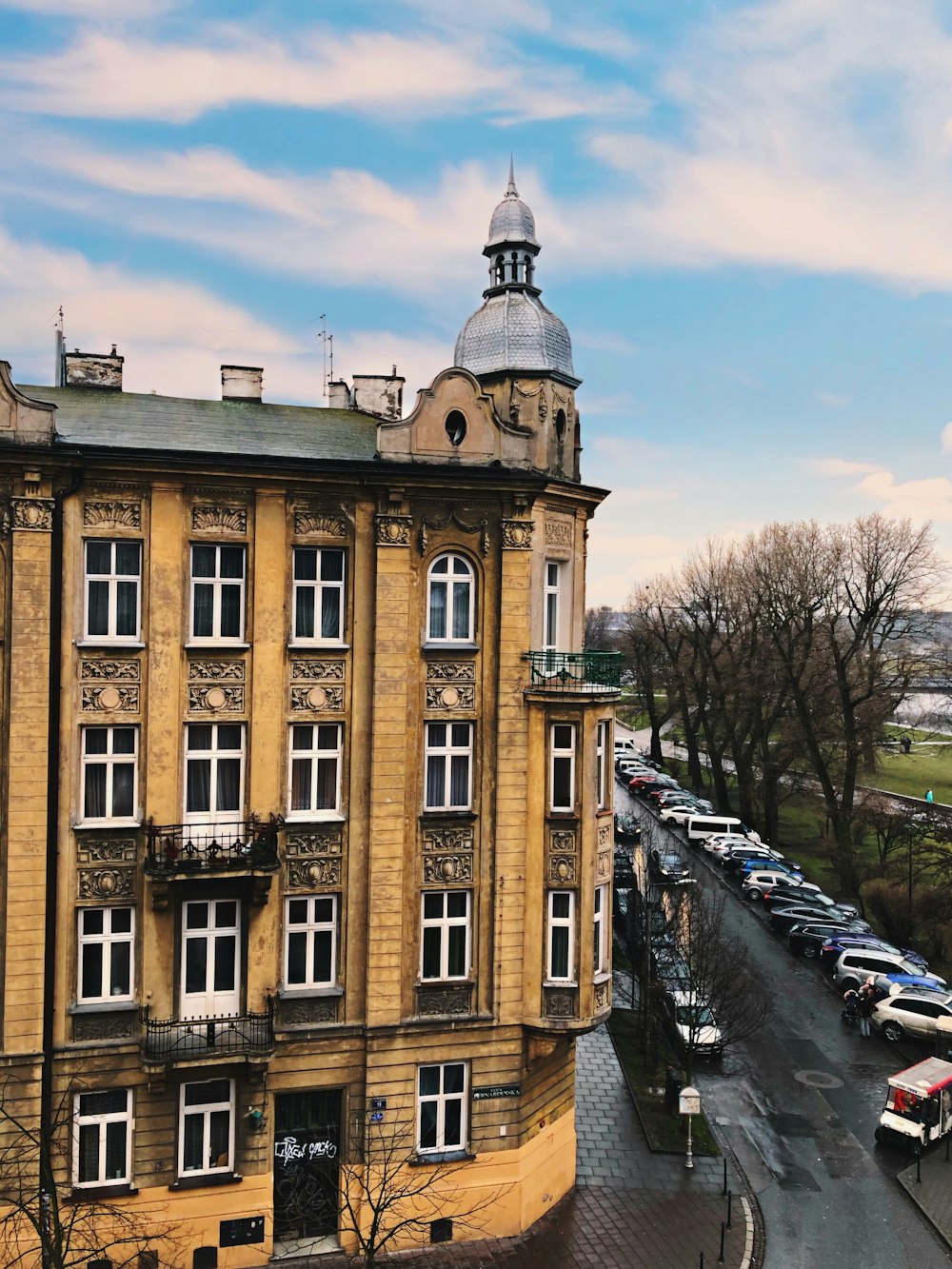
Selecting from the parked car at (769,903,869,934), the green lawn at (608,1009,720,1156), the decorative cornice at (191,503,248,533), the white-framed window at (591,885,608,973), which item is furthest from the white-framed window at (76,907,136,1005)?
the parked car at (769,903,869,934)

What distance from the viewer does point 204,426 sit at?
74.3ft

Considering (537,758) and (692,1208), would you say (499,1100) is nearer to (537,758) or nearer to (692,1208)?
(692,1208)

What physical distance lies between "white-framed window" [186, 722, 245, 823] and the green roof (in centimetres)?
564

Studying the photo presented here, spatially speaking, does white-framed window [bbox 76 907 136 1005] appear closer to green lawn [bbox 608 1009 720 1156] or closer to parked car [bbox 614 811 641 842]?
green lawn [bbox 608 1009 720 1156]

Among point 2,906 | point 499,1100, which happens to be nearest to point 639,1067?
point 499,1100

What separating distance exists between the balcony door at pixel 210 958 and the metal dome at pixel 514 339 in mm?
13330

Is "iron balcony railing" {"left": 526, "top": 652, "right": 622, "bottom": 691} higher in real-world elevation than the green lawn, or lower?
higher

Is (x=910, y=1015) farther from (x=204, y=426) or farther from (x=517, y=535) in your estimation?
(x=204, y=426)

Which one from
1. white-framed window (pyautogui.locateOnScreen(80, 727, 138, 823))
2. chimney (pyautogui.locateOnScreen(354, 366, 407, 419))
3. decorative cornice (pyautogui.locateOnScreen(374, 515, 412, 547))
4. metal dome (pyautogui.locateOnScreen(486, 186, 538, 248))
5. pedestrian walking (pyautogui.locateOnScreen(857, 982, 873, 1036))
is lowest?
pedestrian walking (pyautogui.locateOnScreen(857, 982, 873, 1036))

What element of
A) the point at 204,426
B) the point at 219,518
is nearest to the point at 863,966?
the point at 219,518

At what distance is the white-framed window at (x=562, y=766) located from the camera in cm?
2281

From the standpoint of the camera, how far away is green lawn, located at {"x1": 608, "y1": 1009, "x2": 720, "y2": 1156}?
27.4 metres

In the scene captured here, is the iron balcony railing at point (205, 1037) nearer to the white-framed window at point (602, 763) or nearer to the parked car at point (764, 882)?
the white-framed window at point (602, 763)

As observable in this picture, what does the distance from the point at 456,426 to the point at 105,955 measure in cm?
1304
